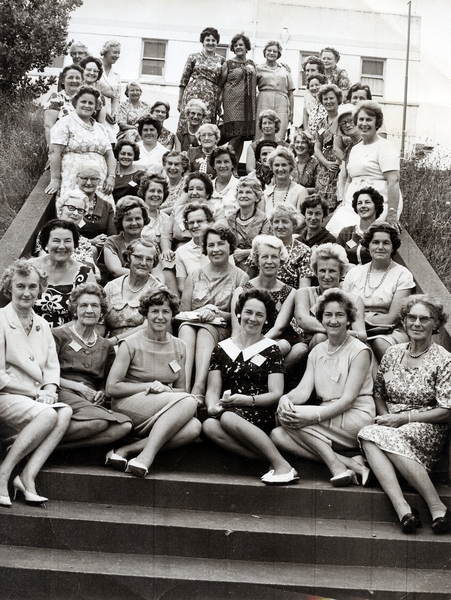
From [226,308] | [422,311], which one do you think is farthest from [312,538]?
[226,308]

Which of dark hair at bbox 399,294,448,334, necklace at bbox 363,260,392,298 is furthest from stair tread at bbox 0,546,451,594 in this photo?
necklace at bbox 363,260,392,298

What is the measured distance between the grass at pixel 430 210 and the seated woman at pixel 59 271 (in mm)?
3515

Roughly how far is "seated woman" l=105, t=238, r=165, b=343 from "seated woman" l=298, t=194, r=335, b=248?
5.24 feet

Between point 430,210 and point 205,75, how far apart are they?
3.14 metres

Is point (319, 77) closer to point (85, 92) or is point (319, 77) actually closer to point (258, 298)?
point (85, 92)

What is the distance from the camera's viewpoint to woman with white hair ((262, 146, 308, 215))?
814 centimetres

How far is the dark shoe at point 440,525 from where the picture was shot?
15.8 feet

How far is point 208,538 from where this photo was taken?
15.5 feet

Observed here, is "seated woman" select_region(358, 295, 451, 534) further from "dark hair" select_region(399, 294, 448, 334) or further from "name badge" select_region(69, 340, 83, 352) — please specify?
"name badge" select_region(69, 340, 83, 352)

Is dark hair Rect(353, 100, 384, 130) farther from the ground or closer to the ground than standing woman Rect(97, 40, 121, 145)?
closer to the ground

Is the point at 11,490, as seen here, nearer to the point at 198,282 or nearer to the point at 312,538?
the point at 312,538

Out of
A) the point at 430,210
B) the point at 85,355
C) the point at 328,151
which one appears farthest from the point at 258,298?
the point at 430,210

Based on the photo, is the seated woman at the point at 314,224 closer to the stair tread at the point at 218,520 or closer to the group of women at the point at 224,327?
the group of women at the point at 224,327

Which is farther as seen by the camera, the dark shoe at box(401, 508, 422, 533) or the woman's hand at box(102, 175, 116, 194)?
the woman's hand at box(102, 175, 116, 194)
